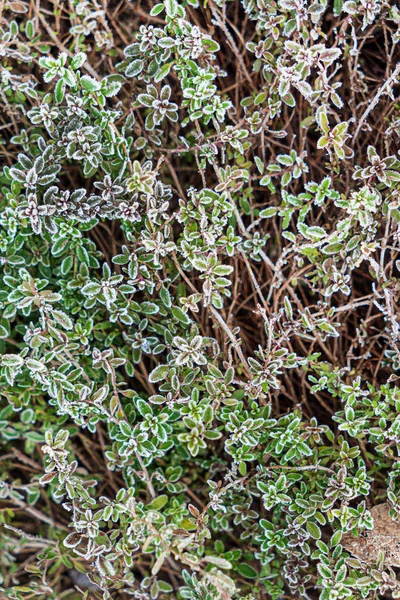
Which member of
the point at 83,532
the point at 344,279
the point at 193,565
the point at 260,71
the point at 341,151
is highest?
the point at 260,71

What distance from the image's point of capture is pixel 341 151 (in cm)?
136

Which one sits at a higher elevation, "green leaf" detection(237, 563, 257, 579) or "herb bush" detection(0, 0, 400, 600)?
"herb bush" detection(0, 0, 400, 600)

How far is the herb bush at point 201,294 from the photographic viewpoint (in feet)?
4.59

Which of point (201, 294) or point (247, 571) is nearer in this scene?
point (201, 294)

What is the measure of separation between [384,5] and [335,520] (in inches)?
51.6

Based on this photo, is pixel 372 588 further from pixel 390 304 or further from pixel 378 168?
pixel 378 168

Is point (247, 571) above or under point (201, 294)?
under

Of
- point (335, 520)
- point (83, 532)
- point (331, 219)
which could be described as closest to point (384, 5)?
point (331, 219)

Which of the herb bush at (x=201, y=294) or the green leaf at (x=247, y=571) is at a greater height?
the herb bush at (x=201, y=294)

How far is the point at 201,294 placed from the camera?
1411 mm

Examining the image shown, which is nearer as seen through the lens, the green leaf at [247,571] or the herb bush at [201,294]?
the herb bush at [201,294]

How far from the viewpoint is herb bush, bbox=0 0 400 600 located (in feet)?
4.59

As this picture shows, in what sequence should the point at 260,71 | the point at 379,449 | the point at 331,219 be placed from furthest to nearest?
the point at 260,71 < the point at 331,219 < the point at 379,449

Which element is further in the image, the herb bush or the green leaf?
the green leaf
